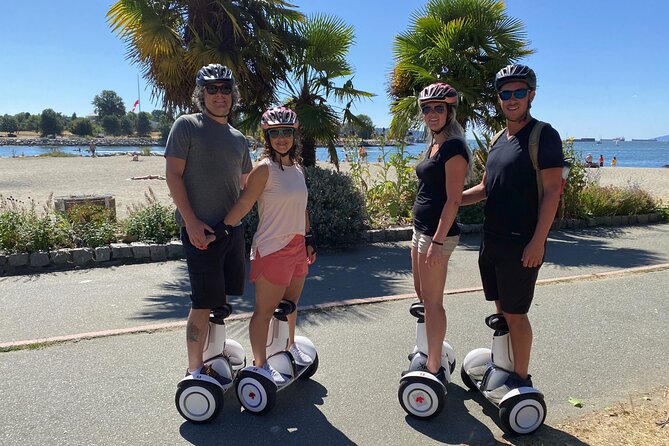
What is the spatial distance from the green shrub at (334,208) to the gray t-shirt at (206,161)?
4.49 m

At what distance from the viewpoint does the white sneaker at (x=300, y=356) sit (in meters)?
3.41

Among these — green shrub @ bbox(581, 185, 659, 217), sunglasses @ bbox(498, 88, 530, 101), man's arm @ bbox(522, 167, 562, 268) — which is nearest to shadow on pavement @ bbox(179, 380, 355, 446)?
man's arm @ bbox(522, 167, 562, 268)

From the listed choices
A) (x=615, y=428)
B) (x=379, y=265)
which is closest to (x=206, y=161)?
(x=615, y=428)

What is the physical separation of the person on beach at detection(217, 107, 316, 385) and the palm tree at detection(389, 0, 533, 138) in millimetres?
6307

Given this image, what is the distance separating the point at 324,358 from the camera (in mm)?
3914

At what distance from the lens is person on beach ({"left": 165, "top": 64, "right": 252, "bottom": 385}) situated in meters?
2.84

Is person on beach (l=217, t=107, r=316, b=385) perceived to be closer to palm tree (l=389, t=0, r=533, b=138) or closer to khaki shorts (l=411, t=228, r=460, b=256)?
khaki shorts (l=411, t=228, r=460, b=256)

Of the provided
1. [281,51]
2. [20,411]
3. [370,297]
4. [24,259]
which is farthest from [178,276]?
[281,51]

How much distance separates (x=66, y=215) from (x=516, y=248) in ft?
22.4

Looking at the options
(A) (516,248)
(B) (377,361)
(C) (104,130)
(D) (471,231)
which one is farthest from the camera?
(C) (104,130)

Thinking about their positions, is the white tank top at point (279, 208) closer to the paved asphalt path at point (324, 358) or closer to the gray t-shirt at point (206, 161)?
the gray t-shirt at point (206, 161)

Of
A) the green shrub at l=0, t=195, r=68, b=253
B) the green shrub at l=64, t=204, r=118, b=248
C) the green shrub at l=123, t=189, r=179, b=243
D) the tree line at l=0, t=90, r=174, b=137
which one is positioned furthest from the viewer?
the tree line at l=0, t=90, r=174, b=137

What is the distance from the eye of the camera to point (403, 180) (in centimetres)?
984

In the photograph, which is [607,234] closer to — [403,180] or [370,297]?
[403,180]
